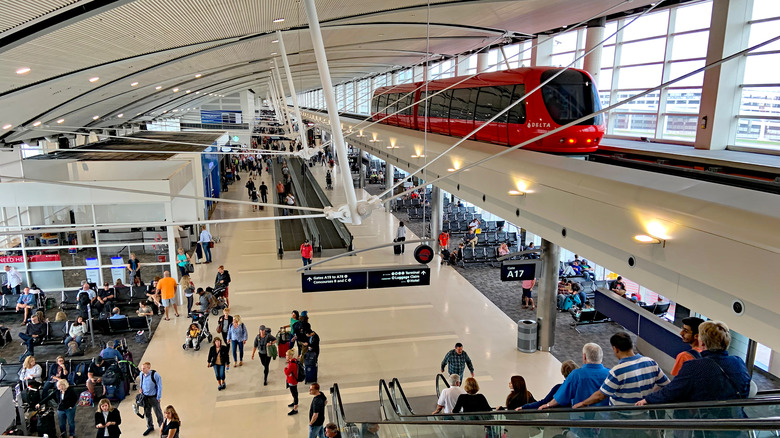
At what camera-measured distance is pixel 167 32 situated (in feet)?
31.9

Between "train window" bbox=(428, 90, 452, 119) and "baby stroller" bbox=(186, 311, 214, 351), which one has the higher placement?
"train window" bbox=(428, 90, 452, 119)

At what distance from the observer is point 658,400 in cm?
391

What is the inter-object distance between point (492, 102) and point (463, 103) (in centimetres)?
235

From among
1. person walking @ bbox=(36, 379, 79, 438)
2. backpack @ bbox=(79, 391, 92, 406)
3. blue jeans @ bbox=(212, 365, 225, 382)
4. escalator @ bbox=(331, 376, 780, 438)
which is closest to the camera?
escalator @ bbox=(331, 376, 780, 438)

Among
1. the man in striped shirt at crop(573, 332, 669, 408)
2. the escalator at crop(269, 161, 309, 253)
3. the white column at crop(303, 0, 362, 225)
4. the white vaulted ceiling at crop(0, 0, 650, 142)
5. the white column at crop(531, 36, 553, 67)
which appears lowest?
the escalator at crop(269, 161, 309, 253)

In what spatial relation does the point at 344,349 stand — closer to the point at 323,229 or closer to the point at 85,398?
the point at 85,398

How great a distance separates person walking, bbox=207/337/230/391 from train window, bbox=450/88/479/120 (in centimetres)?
965

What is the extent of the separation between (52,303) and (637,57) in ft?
67.2

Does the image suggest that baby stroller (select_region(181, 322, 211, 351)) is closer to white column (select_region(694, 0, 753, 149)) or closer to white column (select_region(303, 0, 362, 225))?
white column (select_region(303, 0, 362, 225))

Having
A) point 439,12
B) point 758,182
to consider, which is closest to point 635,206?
point 758,182

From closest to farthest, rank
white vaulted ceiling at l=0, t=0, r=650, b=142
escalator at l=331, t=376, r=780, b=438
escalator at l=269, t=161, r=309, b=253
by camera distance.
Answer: escalator at l=331, t=376, r=780, b=438 → white vaulted ceiling at l=0, t=0, r=650, b=142 → escalator at l=269, t=161, r=309, b=253

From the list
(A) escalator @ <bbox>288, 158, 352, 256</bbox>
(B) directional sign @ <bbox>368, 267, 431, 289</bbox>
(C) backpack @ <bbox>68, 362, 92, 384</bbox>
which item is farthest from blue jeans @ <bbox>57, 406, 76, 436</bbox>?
(A) escalator @ <bbox>288, 158, 352, 256</bbox>

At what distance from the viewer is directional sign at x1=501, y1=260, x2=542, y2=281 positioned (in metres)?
11.7

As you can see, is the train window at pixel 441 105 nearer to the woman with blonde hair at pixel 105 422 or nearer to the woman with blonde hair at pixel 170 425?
the woman with blonde hair at pixel 170 425
